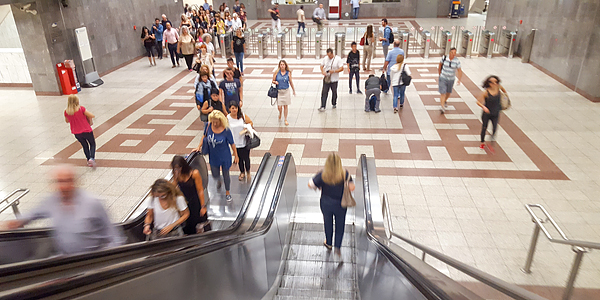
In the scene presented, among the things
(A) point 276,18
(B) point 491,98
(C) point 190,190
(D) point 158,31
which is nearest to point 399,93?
(B) point 491,98

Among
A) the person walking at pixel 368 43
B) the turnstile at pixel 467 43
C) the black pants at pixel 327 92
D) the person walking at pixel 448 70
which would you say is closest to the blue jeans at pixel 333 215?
the black pants at pixel 327 92

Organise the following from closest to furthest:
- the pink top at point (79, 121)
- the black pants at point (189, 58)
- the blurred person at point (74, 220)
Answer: the blurred person at point (74, 220) → the pink top at point (79, 121) → the black pants at point (189, 58)

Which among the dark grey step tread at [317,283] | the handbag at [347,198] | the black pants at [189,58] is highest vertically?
the black pants at [189,58]

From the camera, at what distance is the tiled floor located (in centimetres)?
537

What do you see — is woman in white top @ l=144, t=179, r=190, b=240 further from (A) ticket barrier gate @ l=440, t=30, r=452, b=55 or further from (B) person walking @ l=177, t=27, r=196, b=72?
(A) ticket barrier gate @ l=440, t=30, r=452, b=55

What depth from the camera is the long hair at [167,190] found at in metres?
3.72

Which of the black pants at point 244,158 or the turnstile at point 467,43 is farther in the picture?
the turnstile at point 467,43

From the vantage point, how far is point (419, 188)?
652 centimetres

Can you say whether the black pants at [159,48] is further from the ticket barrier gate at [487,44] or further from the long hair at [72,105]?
the ticket barrier gate at [487,44]

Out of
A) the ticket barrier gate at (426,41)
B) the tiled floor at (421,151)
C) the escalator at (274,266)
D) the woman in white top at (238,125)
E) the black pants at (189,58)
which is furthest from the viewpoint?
the ticket barrier gate at (426,41)

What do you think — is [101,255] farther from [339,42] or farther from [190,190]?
[339,42]

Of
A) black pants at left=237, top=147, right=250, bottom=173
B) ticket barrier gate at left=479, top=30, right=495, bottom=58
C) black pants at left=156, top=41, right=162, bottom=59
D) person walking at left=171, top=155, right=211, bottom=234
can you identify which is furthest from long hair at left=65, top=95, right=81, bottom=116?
ticket barrier gate at left=479, top=30, right=495, bottom=58

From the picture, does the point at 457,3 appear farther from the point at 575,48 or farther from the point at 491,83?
the point at 491,83

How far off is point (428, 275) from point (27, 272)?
85.0 inches
